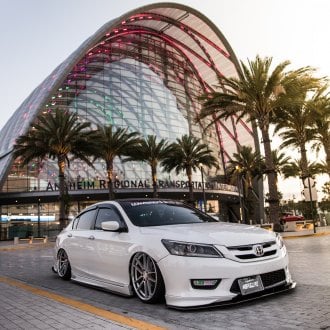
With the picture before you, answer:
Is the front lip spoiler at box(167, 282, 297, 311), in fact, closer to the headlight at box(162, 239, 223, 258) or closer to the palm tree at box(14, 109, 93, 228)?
the headlight at box(162, 239, 223, 258)

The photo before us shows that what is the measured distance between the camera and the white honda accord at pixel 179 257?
16.3 ft

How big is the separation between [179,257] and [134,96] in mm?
59766

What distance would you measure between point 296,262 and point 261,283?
4.84 metres

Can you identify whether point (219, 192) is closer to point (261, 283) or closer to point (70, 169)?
point (70, 169)

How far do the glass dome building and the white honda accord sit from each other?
141ft

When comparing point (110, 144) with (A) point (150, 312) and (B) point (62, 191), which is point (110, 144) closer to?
(B) point (62, 191)

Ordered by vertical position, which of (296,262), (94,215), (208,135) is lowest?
(296,262)

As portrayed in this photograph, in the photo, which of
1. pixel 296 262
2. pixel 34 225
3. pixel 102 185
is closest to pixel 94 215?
pixel 296 262

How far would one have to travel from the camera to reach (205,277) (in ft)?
16.2

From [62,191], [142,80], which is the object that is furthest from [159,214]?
[142,80]

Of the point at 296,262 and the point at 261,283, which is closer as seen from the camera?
the point at 261,283

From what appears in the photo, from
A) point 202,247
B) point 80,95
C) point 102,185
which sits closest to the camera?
point 202,247

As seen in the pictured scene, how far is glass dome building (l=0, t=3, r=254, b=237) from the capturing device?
5134 centimetres

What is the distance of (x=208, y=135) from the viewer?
241 ft
